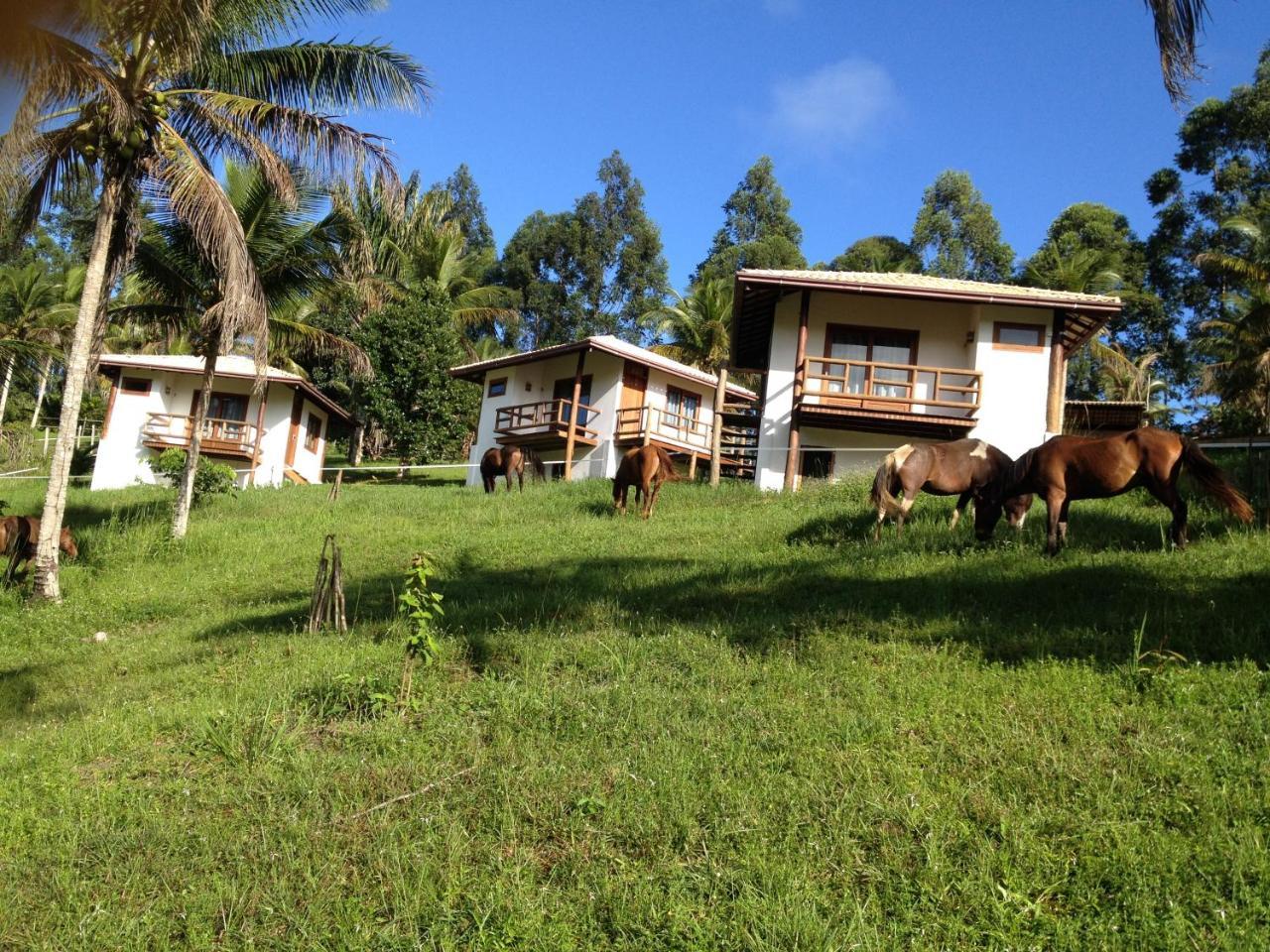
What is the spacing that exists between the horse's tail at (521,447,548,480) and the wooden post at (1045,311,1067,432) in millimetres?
14864

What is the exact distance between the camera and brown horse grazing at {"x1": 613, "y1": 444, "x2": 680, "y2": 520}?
64.7 ft

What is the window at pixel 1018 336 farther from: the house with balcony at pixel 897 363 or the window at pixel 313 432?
the window at pixel 313 432

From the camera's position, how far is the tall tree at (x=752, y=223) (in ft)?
170

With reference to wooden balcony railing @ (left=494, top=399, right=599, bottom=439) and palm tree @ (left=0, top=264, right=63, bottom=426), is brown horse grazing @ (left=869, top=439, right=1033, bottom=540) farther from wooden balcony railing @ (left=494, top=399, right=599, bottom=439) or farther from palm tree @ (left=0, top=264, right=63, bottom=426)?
palm tree @ (left=0, top=264, right=63, bottom=426)

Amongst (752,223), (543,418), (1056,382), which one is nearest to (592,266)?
(752,223)

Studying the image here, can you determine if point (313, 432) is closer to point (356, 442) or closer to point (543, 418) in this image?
point (356, 442)

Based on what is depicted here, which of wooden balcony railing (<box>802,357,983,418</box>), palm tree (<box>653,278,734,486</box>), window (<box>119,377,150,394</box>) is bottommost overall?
window (<box>119,377,150,394</box>)

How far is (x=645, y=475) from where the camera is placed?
19.8 m

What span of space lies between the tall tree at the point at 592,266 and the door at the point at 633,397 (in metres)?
18.8

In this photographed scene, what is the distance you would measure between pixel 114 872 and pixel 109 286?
12.9 metres

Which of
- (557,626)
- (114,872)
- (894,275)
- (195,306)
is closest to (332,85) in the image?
(195,306)

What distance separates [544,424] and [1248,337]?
20818 millimetres

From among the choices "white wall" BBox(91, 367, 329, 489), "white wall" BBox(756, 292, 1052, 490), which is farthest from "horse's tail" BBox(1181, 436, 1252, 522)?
"white wall" BBox(91, 367, 329, 489)

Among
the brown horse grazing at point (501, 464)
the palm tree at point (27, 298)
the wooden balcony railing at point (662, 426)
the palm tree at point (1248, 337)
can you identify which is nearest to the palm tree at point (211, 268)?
the brown horse grazing at point (501, 464)
